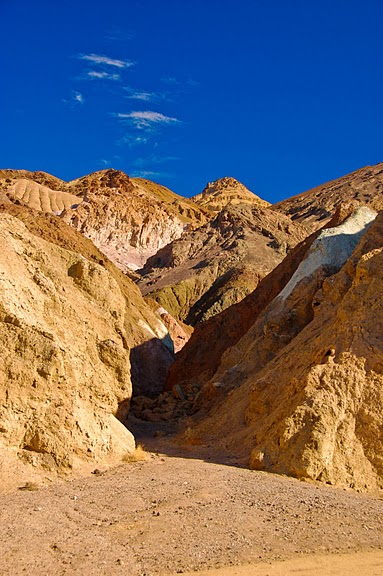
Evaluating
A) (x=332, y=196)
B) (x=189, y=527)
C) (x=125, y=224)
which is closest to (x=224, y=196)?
(x=332, y=196)

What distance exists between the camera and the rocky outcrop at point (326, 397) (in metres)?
13.6

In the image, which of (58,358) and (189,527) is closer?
(189,527)

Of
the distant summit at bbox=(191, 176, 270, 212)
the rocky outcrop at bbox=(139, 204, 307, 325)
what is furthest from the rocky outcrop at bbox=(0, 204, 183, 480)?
the distant summit at bbox=(191, 176, 270, 212)

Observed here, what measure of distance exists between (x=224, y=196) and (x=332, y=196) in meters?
46.7

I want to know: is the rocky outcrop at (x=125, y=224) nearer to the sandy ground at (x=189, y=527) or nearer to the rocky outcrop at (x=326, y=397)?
the rocky outcrop at (x=326, y=397)

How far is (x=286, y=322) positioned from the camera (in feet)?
76.3

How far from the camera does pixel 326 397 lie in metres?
14.3

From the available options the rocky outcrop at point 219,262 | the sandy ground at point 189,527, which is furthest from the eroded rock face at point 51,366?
the rocky outcrop at point 219,262

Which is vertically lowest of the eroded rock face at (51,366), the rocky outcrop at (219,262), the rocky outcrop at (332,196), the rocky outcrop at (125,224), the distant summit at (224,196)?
the eroded rock face at (51,366)

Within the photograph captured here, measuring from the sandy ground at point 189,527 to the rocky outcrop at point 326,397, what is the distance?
92cm

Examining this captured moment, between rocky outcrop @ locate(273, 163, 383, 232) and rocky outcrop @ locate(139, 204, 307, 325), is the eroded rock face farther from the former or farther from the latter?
rocky outcrop @ locate(273, 163, 383, 232)

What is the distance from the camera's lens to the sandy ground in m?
8.48

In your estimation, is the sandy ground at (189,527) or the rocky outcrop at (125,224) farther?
the rocky outcrop at (125,224)

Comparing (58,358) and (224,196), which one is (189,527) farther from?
(224,196)
